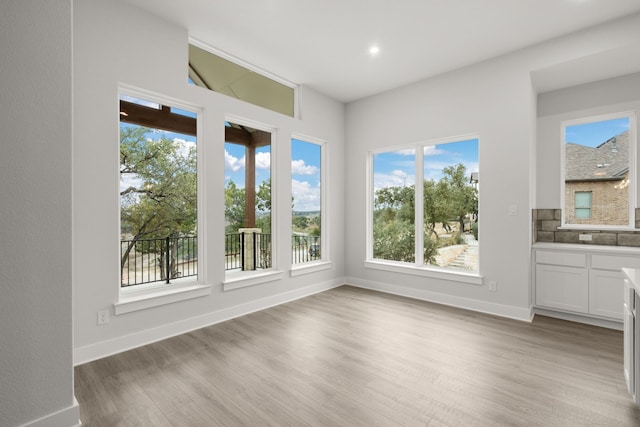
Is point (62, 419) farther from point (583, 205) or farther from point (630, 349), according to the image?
point (583, 205)

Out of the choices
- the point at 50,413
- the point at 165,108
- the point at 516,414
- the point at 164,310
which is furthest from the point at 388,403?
the point at 165,108

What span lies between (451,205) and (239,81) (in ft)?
10.8

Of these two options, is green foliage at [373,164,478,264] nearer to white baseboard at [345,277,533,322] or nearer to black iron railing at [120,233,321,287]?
white baseboard at [345,277,533,322]

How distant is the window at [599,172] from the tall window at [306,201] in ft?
11.1

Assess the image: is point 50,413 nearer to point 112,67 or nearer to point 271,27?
point 112,67

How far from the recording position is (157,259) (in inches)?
124

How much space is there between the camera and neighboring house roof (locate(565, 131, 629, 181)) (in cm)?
361

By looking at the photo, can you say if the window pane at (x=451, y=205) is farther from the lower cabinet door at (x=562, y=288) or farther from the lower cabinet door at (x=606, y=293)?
the lower cabinet door at (x=606, y=293)

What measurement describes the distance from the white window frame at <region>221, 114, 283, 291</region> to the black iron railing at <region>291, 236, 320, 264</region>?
0.37 m

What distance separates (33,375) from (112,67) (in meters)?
2.43

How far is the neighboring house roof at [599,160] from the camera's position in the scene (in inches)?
142

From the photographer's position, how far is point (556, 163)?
156 inches

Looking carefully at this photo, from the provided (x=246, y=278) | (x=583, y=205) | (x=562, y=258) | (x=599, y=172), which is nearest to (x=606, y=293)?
(x=562, y=258)

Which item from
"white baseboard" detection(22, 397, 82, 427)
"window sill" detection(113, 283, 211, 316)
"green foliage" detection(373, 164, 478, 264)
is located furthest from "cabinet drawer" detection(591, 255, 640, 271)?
"white baseboard" detection(22, 397, 82, 427)
